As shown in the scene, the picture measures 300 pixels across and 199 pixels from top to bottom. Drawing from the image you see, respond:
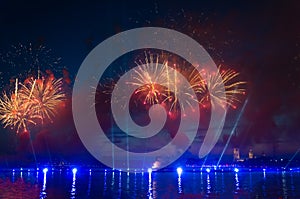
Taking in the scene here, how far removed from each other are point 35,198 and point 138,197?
367 inches

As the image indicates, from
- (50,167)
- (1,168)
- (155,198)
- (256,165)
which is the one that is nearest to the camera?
(155,198)

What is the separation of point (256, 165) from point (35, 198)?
5712 inches

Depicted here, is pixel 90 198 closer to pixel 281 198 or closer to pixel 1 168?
pixel 281 198

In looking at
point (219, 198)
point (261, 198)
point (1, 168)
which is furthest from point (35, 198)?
point (1, 168)

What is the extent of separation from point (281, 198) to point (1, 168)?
12312cm

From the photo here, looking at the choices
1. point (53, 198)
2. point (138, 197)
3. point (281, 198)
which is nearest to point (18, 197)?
point (53, 198)

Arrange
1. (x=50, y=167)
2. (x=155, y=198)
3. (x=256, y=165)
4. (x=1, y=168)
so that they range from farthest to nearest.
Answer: (x=256, y=165)
(x=50, y=167)
(x=1, y=168)
(x=155, y=198)

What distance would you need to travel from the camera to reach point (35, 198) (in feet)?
104

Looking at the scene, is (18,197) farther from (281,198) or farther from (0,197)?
(281,198)

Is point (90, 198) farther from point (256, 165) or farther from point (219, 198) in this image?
point (256, 165)

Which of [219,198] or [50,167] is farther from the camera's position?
[50,167]

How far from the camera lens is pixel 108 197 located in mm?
33188

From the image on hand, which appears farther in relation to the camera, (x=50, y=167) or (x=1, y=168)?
(x=50, y=167)

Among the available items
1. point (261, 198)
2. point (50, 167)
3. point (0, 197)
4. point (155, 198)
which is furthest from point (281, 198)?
point (50, 167)
